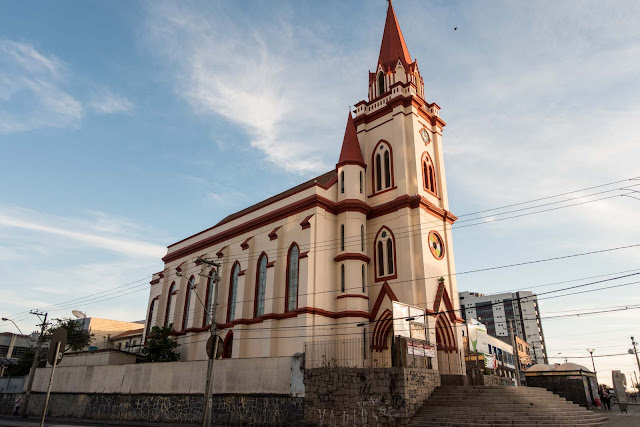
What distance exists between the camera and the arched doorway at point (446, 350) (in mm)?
25141

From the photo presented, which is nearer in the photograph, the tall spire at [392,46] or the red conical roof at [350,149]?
the red conical roof at [350,149]

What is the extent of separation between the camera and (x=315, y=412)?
18828 mm

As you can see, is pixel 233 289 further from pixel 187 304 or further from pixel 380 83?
pixel 380 83

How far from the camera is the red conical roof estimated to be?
29312 mm

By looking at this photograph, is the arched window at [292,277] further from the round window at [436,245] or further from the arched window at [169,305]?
the arched window at [169,305]

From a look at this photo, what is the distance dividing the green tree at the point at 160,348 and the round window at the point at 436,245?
61.4 ft

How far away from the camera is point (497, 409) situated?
57.3ft

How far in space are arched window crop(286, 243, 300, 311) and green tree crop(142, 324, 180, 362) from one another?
1044cm

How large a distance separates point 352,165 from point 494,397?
51.7 ft

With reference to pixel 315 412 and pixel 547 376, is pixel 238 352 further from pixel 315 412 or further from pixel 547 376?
pixel 547 376

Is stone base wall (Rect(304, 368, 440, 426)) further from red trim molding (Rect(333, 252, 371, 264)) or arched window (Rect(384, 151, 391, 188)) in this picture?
arched window (Rect(384, 151, 391, 188))

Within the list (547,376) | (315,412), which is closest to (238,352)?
(315,412)

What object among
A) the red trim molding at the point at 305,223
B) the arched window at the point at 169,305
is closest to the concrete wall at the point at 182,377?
the arched window at the point at 169,305

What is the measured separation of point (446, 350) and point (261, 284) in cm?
1194
